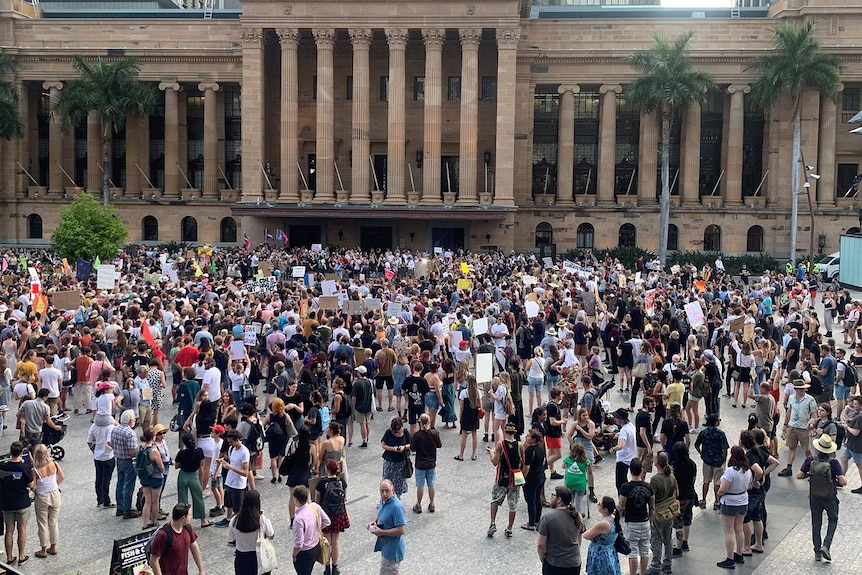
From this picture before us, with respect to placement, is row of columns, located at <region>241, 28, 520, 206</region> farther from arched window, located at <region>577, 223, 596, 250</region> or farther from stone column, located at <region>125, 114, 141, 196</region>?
stone column, located at <region>125, 114, 141, 196</region>

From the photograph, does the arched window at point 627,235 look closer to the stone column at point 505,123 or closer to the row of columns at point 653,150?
the row of columns at point 653,150

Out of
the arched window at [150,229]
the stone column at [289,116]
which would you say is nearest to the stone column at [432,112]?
the stone column at [289,116]

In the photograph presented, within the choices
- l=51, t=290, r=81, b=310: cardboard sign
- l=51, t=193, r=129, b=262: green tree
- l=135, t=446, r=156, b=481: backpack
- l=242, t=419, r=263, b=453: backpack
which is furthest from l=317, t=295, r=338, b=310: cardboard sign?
l=51, t=193, r=129, b=262: green tree

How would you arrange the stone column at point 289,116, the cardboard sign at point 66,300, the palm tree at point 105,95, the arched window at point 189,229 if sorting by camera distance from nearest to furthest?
the cardboard sign at point 66,300, the stone column at point 289,116, the palm tree at point 105,95, the arched window at point 189,229

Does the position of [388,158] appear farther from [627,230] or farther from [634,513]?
[634,513]

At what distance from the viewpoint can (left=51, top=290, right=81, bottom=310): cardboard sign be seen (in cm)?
2564

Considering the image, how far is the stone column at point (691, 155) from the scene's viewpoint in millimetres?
58594

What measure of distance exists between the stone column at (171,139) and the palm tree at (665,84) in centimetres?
3108

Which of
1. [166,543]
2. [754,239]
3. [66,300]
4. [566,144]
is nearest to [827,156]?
[754,239]

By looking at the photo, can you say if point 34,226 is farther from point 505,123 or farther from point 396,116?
point 505,123

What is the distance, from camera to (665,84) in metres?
54.9

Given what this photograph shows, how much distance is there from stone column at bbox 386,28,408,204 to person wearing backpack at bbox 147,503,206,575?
45.5 metres

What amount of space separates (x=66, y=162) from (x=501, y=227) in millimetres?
33190

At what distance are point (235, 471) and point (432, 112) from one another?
44.2 m
